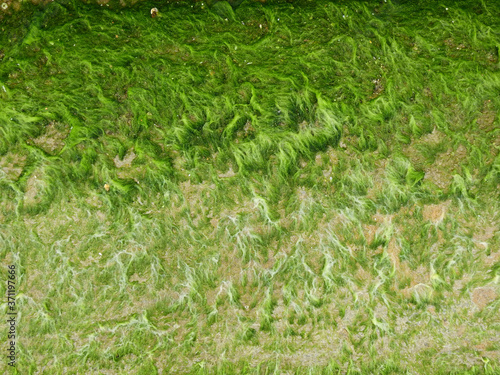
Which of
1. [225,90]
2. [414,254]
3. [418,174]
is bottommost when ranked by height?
[414,254]

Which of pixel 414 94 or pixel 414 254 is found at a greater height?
pixel 414 94

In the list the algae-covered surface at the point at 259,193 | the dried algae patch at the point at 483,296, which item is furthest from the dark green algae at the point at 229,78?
the dried algae patch at the point at 483,296

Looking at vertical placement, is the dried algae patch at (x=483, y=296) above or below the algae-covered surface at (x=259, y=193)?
below

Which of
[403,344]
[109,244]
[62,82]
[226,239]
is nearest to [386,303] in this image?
[403,344]

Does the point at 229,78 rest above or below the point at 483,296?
above

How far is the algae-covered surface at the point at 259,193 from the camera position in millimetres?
2615

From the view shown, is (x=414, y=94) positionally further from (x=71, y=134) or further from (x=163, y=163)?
(x=71, y=134)

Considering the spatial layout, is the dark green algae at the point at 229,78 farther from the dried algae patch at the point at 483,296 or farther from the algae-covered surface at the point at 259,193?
the dried algae patch at the point at 483,296

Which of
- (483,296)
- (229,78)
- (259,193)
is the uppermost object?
(229,78)

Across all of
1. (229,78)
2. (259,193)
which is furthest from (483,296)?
(229,78)

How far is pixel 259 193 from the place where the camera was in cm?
268

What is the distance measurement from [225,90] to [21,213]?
2.19 meters

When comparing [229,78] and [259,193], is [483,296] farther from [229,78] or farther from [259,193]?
[229,78]

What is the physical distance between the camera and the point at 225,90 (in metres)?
2.69
